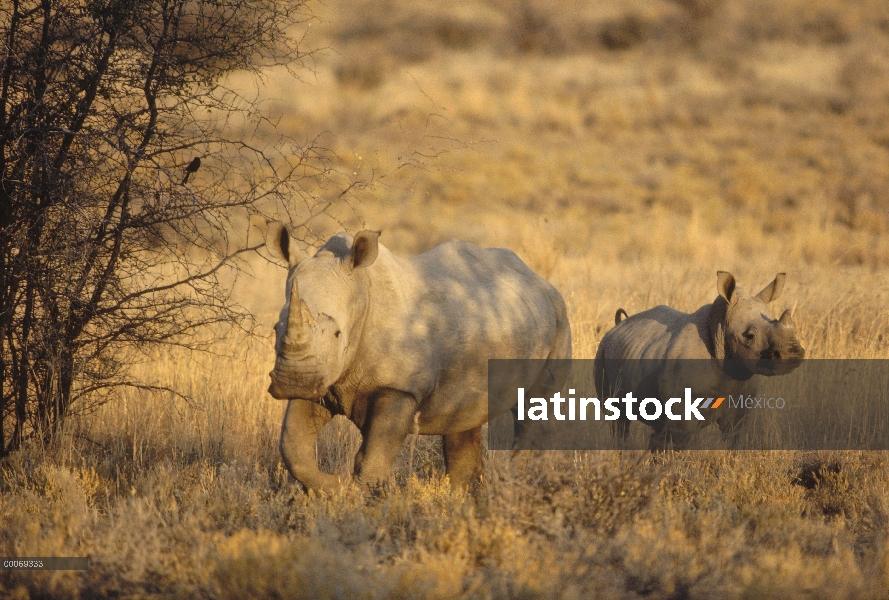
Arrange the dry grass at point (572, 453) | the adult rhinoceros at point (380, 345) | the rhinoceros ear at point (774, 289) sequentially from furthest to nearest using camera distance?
the rhinoceros ear at point (774, 289)
the adult rhinoceros at point (380, 345)
the dry grass at point (572, 453)

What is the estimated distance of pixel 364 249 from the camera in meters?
5.64

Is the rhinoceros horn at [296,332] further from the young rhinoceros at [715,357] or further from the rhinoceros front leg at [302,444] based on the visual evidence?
the young rhinoceros at [715,357]

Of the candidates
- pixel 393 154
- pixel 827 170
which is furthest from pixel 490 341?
pixel 827 170

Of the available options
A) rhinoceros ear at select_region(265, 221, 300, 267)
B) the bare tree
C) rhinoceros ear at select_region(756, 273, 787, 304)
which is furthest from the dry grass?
rhinoceros ear at select_region(756, 273, 787, 304)

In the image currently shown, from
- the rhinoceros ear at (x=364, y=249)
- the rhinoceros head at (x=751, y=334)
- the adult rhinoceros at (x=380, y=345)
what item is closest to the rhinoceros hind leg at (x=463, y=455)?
the adult rhinoceros at (x=380, y=345)

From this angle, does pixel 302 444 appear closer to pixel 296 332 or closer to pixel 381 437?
pixel 381 437

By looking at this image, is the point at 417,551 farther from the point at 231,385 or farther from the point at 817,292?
the point at 817,292

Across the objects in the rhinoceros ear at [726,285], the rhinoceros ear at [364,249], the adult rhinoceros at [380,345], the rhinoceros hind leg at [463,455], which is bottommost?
the rhinoceros hind leg at [463,455]

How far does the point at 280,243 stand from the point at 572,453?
2.33m

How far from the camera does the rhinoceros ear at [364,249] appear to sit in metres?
5.59

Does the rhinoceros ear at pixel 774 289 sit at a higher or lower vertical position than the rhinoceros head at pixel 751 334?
higher

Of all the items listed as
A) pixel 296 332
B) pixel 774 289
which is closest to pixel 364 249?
pixel 296 332

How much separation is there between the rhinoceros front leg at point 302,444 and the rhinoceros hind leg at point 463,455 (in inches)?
46.8

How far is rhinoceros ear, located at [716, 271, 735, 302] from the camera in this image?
25.6 ft
